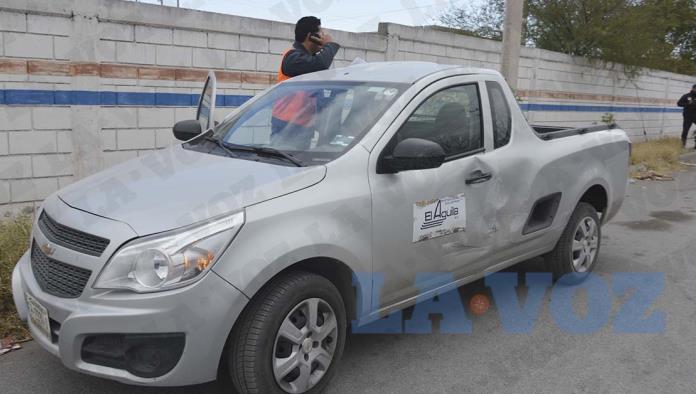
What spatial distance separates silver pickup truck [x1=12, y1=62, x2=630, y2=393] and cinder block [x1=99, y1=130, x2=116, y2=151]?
243cm

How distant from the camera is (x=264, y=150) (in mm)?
3439

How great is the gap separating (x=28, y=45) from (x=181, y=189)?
3.92 m

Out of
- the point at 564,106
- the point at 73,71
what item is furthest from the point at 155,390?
the point at 564,106

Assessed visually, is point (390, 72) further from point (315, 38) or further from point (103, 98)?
point (103, 98)

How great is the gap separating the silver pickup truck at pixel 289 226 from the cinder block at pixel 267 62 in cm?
343

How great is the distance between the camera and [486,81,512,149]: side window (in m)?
4.14

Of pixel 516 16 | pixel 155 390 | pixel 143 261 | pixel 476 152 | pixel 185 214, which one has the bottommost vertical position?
pixel 155 390

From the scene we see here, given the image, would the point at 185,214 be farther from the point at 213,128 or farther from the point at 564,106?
the point at 564,106

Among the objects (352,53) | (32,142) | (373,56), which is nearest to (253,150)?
(32,142)

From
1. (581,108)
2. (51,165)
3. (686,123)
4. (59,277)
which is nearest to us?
(59,277)

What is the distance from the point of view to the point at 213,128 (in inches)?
166

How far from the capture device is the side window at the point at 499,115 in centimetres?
414

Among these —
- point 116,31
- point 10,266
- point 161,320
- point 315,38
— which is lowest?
point 10,266

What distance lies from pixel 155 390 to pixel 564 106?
43.8 feet
